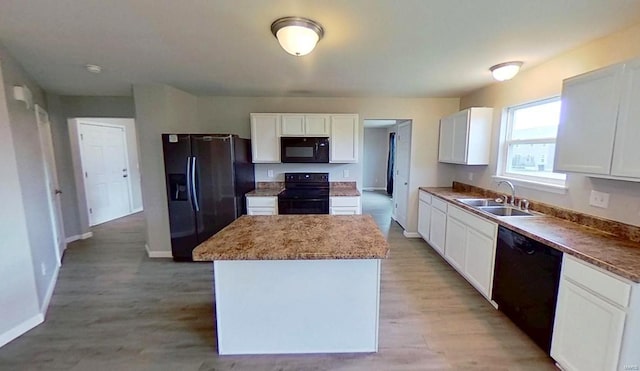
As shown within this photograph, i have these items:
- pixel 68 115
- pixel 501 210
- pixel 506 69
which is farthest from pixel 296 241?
pixel 68 115

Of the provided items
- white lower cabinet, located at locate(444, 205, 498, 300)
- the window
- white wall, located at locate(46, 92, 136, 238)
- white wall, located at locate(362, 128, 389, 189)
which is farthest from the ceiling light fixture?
white wall, located at locate(362, 128, 389, 189)

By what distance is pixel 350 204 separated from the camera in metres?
3.88

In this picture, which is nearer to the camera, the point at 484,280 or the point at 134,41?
the point at 134,41

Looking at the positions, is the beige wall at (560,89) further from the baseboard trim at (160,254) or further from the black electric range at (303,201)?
the baseboard trim at (160,254)

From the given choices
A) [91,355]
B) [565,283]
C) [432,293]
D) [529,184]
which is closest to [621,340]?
[565,283]

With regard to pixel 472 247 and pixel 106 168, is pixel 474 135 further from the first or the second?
pixel 106 168

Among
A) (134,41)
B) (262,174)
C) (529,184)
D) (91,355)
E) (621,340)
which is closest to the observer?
(621,340)

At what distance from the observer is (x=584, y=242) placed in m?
1.81

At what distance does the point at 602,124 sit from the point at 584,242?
80 centimetres

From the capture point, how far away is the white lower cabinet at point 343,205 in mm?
3863

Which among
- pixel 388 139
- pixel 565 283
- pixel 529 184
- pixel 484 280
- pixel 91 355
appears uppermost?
pixel 388 139

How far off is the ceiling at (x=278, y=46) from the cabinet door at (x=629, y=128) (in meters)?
0.44

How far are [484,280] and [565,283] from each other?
928mm

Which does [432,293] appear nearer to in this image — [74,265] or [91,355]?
[91,355]
